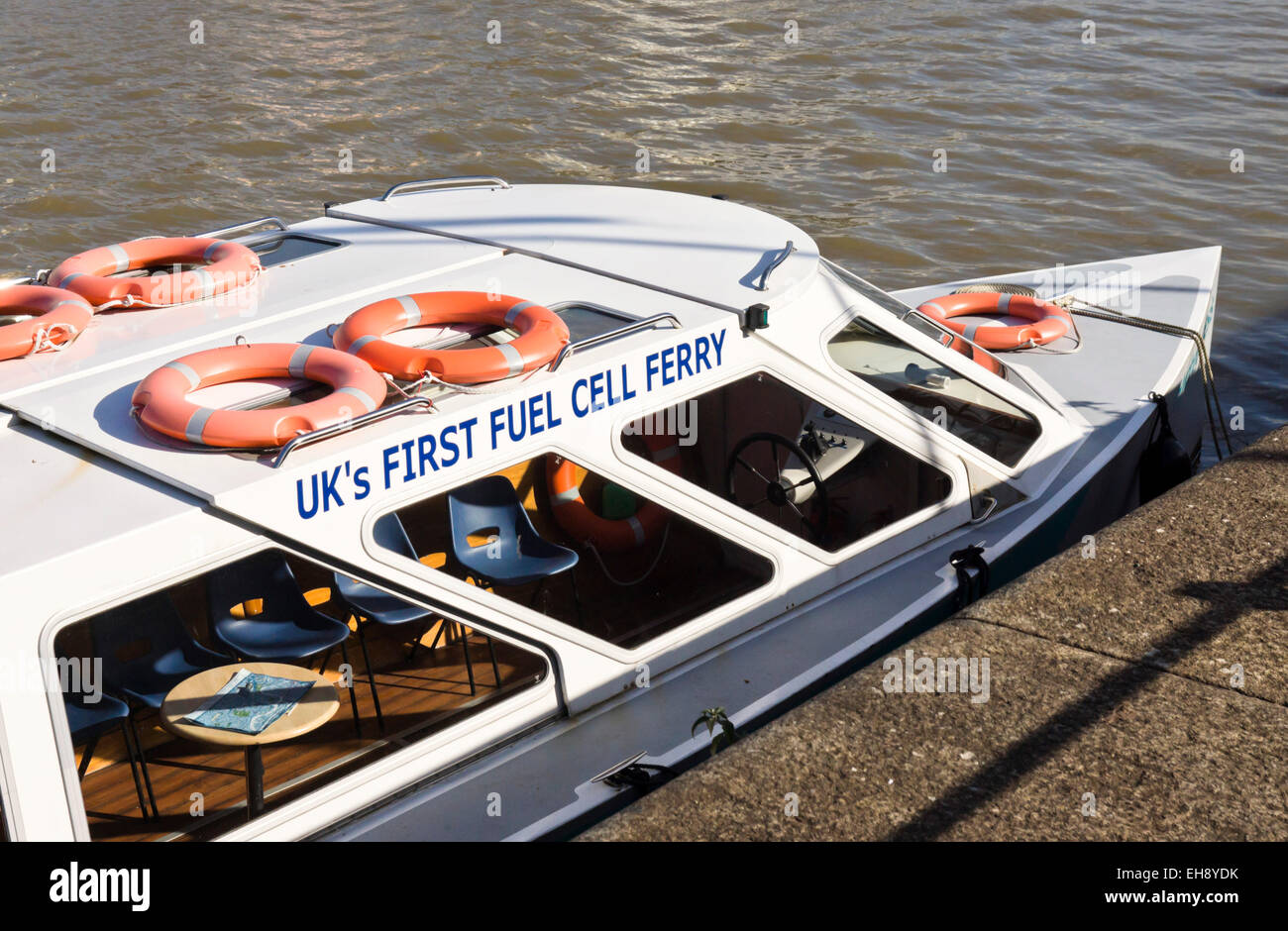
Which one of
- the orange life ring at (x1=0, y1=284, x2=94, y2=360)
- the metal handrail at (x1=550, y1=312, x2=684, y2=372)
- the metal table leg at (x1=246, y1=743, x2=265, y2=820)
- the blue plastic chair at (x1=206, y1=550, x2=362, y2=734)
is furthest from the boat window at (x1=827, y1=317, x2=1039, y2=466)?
the orange life ring at (x1=0, y1=284, x2=94, y2=360)

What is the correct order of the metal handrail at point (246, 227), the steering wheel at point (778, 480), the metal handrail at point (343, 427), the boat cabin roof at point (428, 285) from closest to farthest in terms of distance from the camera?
the metal handrail at point (343, 427)
the boat cabin roof at point (428, 285)
the steering wheel at point (778, 480)
the metal handrail at point (246, 227)

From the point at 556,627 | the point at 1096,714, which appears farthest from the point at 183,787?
the point at 1096,714

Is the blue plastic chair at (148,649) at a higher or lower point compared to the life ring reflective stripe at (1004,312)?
lower

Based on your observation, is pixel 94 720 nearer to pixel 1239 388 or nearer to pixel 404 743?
pixel 404 743

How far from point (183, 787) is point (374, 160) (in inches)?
365

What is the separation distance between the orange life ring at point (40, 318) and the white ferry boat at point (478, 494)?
12 mm

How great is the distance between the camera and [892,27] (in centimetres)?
1584

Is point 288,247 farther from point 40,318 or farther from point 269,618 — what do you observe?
point 269,618

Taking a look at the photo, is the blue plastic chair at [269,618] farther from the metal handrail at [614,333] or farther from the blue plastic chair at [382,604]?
the metal handrail at [614,333]

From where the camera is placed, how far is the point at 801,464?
14.6ft

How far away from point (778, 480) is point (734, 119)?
31.7 feet

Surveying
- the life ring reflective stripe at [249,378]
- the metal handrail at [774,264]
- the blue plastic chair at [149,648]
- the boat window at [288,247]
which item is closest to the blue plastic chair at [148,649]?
the blue plastic chair at [149,648]

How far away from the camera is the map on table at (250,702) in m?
3.32

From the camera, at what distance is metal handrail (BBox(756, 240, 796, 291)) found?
4.09 meters
